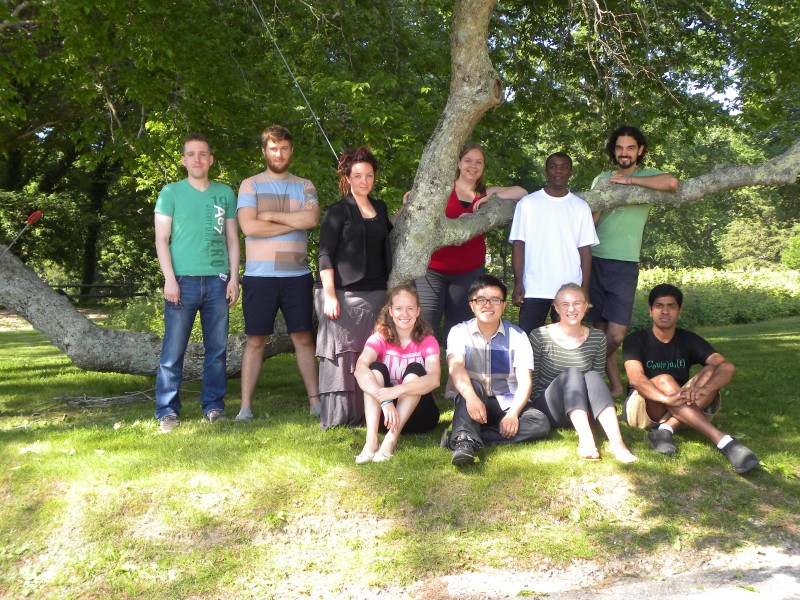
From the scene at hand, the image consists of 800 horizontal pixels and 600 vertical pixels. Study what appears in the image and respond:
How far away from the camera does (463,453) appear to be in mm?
4777

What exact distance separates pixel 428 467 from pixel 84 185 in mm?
26898

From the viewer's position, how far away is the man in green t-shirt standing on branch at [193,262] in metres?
5.71

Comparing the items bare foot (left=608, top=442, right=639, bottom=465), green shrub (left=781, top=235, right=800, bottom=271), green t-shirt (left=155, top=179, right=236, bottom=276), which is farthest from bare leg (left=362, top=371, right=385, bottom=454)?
green shrub (left=781, top=235, right=800, bottom=271)

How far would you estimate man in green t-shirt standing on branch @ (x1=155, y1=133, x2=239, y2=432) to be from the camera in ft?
18.7

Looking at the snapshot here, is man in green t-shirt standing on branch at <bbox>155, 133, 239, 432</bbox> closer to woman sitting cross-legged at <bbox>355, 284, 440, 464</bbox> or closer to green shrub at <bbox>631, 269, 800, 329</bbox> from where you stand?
woman sitting cross-legged at <bbox>355, 284, 440, 464</bbox>

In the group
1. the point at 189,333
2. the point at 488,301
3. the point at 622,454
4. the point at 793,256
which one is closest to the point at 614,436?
the point at 622,454

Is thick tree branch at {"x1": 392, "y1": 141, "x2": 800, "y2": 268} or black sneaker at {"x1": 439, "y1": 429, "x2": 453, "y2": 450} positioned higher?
thick tree branch at {"x1": 392, "y1": 141, "x2": 800, "y2": 268}

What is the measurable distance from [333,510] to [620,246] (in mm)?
3272

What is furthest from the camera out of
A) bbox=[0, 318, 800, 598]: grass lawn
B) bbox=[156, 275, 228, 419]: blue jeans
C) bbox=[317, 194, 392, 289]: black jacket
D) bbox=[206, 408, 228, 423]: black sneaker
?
bbox=[206, 408, 228, 423]: black sneaker

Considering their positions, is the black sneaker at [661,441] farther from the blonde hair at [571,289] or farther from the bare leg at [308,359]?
the bare leg at [308,359]

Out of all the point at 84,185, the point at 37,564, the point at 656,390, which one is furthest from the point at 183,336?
the point at 84,185

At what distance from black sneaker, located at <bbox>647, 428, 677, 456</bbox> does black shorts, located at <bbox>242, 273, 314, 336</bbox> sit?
2.69 m

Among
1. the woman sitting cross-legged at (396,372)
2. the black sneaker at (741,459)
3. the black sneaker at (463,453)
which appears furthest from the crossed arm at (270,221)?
the black sneaker at (741,459)

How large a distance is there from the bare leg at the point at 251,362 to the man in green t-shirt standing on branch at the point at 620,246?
8.94 ft
